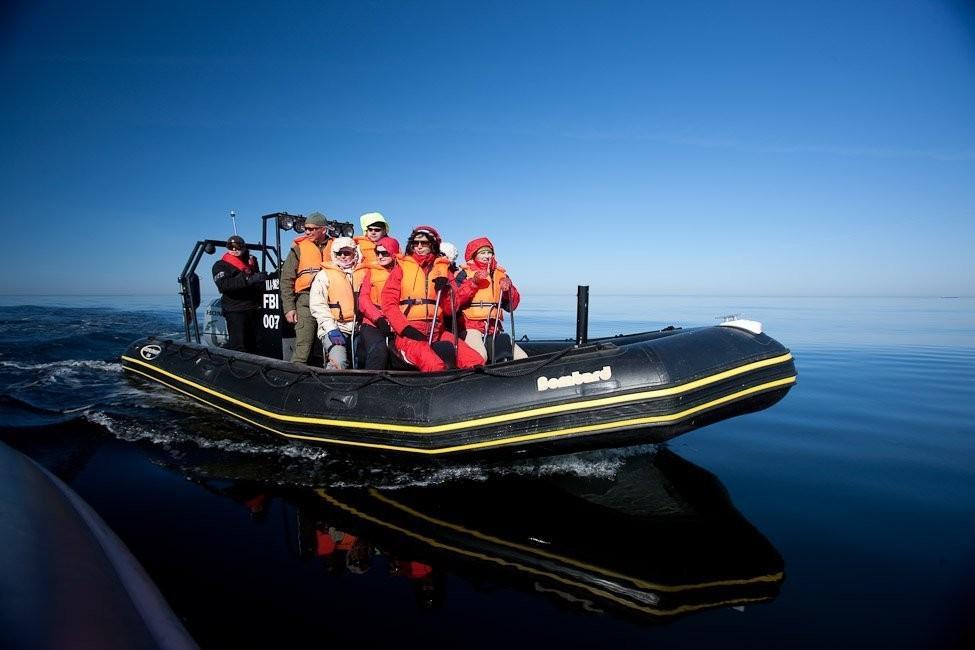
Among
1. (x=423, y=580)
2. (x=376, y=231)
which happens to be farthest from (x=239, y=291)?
(x=423, y=580)

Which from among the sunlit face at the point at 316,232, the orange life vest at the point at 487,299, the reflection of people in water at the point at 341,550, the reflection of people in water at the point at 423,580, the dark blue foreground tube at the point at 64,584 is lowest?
the reflection of people in water at the point at 423,580

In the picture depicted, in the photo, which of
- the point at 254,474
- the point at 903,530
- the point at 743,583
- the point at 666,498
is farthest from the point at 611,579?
the point at 254,474

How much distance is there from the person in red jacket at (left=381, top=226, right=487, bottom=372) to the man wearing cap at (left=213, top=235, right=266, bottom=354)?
2.42 meters

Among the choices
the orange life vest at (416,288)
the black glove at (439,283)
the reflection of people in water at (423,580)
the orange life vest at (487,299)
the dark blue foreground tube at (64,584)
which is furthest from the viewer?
the orange life vest at (487,299)

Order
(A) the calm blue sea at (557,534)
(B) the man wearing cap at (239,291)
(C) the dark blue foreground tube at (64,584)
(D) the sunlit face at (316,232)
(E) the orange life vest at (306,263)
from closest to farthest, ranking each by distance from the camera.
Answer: (C) the dark blue foreground tube at (64,584) → (A) the calm blue sea at (557,534) → (E) the orange life vest at (306,263) → (D) the sunlit face at (316,232) → (B) the man wearing cap at (239,291)

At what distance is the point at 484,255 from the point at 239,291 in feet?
12.2

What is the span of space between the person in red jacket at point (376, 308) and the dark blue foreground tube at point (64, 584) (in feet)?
8.35

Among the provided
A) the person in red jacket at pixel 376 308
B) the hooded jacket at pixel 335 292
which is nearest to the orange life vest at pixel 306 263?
the hooded jacket at pixel 335 292

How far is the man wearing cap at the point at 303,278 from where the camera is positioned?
5.04 metres

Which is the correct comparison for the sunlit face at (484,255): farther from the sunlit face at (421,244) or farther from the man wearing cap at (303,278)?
the man wearing cap at (303,278)

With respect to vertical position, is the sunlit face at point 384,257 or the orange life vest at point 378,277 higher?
the sunlit face at point 384,257

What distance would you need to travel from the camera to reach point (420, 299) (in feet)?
13.9

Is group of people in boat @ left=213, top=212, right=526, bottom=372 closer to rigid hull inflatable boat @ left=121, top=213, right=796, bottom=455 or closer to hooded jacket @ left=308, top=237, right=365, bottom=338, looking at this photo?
hooded jacket @ left=308, top=237, right=365, bottom=338

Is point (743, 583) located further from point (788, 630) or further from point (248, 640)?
point (248, 640)
